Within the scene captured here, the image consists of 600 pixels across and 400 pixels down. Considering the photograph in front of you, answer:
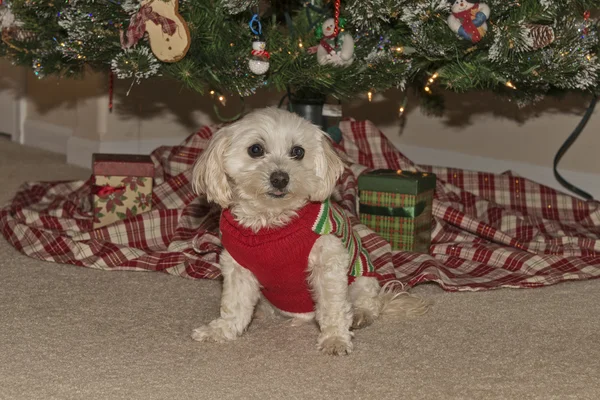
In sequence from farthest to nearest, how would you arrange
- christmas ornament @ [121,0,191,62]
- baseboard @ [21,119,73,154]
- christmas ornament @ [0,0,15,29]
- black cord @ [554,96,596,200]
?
baseboard @ [21,119,73,154], black cord @ [554,96,596,200], christmas ornament @ [0,0,15,29], christmas ornament @ [121,0,191,62]

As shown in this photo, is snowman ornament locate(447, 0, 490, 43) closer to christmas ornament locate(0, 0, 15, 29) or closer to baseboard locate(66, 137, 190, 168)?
christmas ornament locate(0, 0, 15, 29)

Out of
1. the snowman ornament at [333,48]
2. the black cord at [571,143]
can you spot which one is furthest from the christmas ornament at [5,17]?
the black cord at [571,143]

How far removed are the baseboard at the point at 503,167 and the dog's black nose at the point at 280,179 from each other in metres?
2.24

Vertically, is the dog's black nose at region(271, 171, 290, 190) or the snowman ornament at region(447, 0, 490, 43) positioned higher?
the snowman ornament at region(447, 0, 490, 43)

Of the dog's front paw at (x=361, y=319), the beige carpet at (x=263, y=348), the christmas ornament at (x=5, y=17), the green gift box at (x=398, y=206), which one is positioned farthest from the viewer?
the christmas ornament at (x=5, y=17)

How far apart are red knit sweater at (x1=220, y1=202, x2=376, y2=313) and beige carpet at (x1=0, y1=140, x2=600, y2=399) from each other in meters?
0.14

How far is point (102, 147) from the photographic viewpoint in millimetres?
4367

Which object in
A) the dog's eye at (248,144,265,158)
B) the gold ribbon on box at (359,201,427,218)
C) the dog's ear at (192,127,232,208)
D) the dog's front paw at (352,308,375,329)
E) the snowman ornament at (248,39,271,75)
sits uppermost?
the snowman ornament at (248,39,271,75)

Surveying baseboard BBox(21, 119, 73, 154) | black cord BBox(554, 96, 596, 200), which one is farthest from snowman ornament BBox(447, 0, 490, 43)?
baseboard BBox(21, 119, 73, 154)

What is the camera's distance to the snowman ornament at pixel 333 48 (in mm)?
2771

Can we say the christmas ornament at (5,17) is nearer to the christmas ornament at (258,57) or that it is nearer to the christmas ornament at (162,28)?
the christmas ornament at (162,28)

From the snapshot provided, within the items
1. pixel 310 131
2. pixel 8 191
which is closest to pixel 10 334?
pixel 310 131

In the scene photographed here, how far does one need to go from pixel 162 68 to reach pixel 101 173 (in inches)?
18.7

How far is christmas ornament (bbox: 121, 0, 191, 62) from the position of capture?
2635mm
